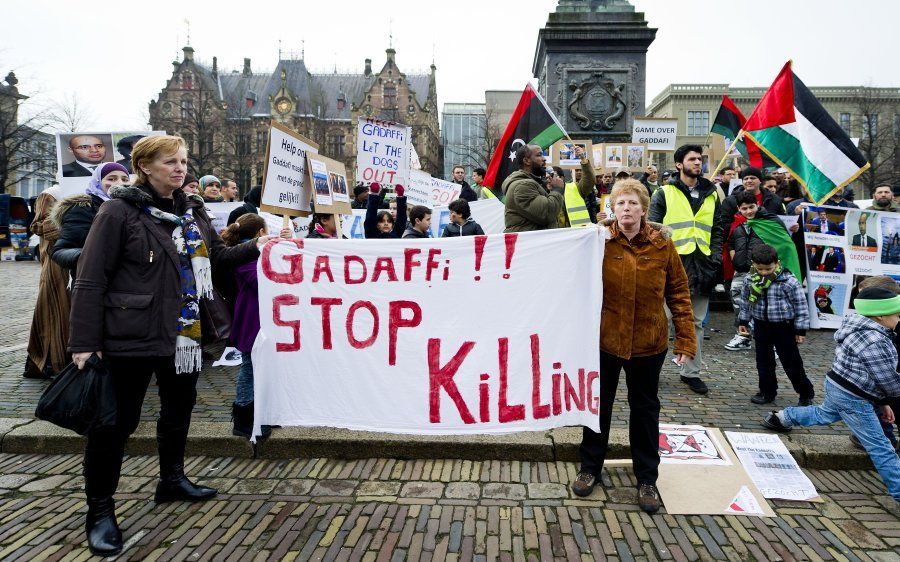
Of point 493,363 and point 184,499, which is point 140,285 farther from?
point 493,363

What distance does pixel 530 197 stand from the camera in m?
4.91

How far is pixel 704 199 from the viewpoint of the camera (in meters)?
5.53

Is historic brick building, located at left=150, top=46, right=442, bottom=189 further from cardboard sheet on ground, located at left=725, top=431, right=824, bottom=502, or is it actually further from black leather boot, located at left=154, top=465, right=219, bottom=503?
cardboard sheet on ground, located at left=725, top=431, right=824, bottom=502

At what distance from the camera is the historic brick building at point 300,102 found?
201 ft

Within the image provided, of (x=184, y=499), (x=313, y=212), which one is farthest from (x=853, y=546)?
(x=313, y=212)

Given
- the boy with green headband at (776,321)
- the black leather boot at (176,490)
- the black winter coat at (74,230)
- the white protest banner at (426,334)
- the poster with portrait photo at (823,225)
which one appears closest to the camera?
the black leather boot at (176,490)

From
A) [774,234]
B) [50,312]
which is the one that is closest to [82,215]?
[50,312]

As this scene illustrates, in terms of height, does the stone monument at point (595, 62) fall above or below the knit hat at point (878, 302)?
above

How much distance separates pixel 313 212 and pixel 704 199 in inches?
153

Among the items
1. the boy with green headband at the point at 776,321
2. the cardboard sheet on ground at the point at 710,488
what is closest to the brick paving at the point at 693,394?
the boy with green headband at the point at 776,321

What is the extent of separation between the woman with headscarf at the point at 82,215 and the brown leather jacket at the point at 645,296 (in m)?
3.83

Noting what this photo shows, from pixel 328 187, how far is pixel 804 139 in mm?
5371

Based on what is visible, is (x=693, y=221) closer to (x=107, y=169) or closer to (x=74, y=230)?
(x=107, y=169)

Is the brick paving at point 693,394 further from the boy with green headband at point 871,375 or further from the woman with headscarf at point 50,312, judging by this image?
the boy with green headband at point 871,375
